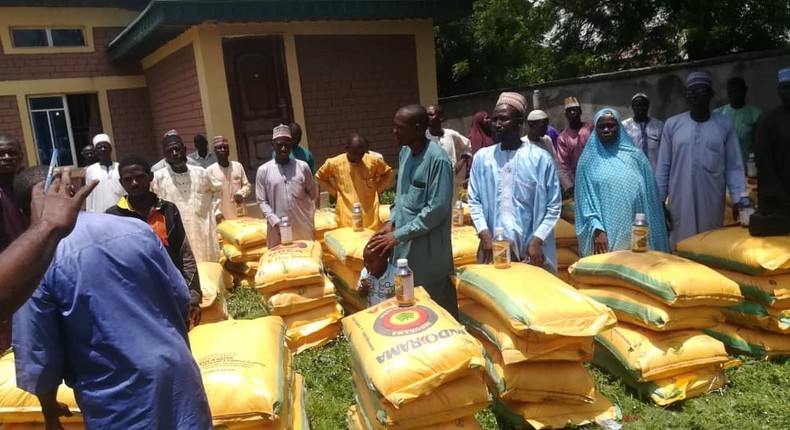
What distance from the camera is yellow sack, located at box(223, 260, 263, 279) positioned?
6227 millimetres

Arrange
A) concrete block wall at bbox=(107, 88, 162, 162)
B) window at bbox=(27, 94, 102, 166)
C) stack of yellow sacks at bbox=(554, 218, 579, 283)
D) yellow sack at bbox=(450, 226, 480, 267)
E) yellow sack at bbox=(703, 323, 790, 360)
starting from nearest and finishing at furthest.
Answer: yellow sack at bbox=(703, 323, 790, 360) → yellow sack at bbox=(450, 226, 480, 267) → stack of yellow sacks at bbox=(554, 218, 579, 283) → window at bbox=(27, 94, 102, 166) → concrete block wall at bbox=(107, 88, 162, 162)

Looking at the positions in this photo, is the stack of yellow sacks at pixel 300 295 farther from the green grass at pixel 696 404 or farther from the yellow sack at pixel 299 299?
the green grass at pixel 696 404

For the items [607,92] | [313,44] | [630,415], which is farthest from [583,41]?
[630,415]

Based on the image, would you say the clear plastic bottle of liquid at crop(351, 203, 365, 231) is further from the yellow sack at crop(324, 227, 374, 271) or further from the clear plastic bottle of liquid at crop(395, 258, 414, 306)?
the clear plastic bottle of liquid at crop(395, 258, 414, 306)

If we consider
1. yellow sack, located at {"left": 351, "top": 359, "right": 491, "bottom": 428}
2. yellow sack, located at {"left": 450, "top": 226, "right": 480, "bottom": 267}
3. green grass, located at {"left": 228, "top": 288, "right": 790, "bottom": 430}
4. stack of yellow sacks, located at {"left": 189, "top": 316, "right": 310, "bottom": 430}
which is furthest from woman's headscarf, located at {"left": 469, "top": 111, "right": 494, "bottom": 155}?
yellow sack, located at {"left": 351, "top": 359, "right": 491, "bottom": 428}

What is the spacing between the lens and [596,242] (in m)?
4.02

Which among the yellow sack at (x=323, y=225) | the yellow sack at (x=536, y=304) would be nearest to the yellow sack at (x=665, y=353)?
the yellow sack at (x=536, y=304)

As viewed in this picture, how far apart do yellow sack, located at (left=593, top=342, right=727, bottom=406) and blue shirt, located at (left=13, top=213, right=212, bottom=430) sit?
96.0 inches

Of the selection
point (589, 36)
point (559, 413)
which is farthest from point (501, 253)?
point (589, 36)

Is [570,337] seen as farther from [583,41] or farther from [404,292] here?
[583,41]

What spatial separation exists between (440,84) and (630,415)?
13.8m

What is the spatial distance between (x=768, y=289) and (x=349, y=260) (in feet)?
9.20

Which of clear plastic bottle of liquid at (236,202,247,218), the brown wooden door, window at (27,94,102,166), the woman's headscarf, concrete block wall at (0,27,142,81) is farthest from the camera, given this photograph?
window at (27,94,102,166)

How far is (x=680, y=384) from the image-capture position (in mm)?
3238
